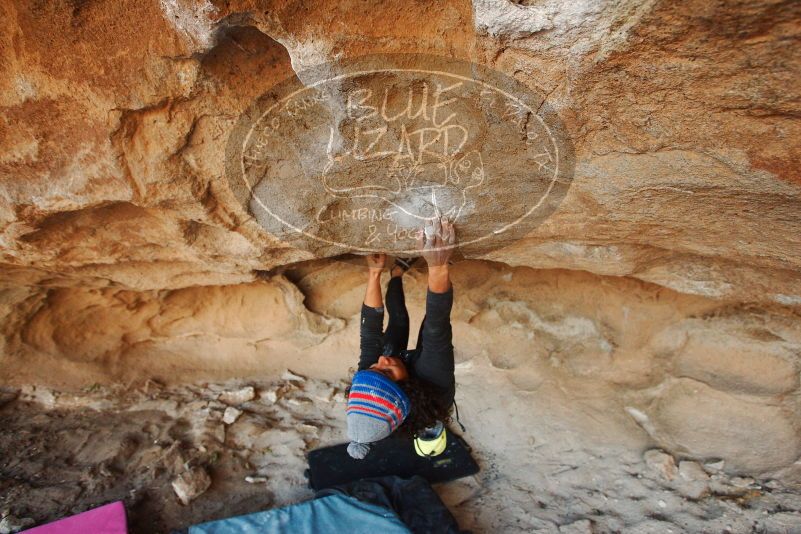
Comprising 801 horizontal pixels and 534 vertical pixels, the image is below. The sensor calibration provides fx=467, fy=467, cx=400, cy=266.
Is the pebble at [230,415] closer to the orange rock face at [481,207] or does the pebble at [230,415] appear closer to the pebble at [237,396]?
the pebble at [237,396]

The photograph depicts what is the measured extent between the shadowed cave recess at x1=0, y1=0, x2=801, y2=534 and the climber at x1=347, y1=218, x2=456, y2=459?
192mm

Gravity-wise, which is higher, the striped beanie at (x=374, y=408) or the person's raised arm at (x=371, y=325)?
the person's raised arm at (x=371, y=325)

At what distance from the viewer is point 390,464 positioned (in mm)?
2510

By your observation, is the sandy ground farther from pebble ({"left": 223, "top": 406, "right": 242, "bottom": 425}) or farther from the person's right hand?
the person's right hand

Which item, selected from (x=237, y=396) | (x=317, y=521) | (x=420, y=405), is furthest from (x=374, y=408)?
(x=237, y=396)

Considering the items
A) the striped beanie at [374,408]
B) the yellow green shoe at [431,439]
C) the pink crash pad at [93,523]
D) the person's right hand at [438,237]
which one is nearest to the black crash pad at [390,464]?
the yellow green shoe at [431,439]

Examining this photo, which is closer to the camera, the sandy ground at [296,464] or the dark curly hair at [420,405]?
the dark curly hair at [420,405]

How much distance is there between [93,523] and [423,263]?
198cm

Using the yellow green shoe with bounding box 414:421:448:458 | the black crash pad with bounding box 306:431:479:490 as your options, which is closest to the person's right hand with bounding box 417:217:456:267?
the yellow green shoe with bounding box 414:421:448:458

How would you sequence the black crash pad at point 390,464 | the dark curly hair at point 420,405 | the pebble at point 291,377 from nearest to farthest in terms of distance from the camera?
the dark curly hair at point 420,405
the black crash pad at point 390,464
the pebble at point 291,377

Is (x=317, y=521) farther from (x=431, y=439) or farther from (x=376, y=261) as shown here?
(x=376, y=261)

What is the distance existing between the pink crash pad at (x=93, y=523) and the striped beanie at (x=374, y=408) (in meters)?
1.12

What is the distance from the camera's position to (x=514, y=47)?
117 cm

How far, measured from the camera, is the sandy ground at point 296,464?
6.84 feet
